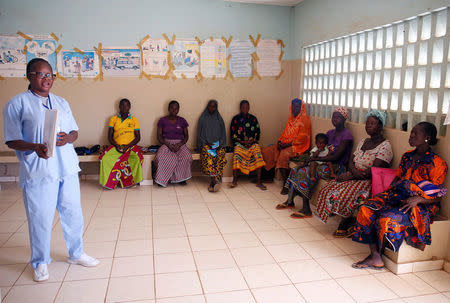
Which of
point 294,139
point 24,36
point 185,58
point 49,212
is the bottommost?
point 49,212

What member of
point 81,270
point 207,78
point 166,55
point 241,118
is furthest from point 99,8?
point 81,270

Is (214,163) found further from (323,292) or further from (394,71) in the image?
(323,292)

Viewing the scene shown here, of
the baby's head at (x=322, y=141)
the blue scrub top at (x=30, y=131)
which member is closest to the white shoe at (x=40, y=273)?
the blue scrub top at (x=30, y=131)

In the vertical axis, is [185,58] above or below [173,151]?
above

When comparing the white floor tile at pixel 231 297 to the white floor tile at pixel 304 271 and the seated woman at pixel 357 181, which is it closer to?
the white floor tile at pixel 304 271

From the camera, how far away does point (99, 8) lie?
17.3 feet

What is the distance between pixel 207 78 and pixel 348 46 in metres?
2.34

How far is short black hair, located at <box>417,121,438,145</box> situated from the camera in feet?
9.27

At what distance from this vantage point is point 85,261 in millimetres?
2824

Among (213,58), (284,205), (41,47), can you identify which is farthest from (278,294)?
(41,47)

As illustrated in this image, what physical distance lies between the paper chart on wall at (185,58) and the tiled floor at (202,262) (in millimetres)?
2370

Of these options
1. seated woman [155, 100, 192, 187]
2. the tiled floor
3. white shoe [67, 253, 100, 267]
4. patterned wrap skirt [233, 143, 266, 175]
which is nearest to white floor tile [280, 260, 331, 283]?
the tiled floor

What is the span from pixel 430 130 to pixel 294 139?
2291 mm

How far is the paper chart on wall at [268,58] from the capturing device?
19.2 ft
